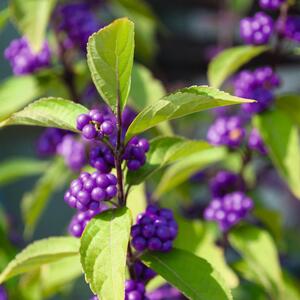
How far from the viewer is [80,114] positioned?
102 cm

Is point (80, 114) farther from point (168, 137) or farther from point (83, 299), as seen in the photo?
point (83, 299)

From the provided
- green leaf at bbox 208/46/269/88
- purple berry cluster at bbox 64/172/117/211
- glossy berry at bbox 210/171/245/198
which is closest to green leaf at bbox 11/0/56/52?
green leaf at bbox 208/46/269/88

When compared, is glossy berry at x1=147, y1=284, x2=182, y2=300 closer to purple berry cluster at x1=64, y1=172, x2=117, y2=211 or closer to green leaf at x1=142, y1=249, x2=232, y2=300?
green leaf at x1=142, y1=249, x2=232, y2=300

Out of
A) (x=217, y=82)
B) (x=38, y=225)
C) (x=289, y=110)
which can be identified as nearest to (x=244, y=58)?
(x=217, y=82)

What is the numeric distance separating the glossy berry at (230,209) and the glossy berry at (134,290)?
498 mm

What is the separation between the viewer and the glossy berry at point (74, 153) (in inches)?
68.6

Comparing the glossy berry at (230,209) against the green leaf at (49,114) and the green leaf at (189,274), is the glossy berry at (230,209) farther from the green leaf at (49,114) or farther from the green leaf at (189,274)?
the green leaf at (49,114)

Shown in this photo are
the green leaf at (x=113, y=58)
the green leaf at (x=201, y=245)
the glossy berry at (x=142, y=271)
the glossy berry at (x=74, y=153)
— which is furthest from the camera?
the glossy berry at (x=74, y=153)

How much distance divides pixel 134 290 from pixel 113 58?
1.30ft

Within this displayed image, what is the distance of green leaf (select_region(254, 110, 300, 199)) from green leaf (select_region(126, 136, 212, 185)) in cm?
37

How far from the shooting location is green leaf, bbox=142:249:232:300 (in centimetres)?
103

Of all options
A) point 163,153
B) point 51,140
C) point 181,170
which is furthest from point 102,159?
point 51,140

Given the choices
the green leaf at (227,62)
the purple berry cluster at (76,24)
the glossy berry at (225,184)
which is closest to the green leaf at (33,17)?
the purple berry cluster at (76,24)

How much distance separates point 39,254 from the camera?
1.10 meters
